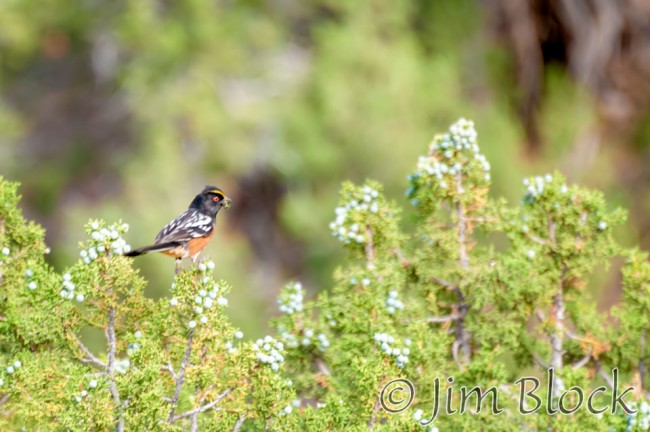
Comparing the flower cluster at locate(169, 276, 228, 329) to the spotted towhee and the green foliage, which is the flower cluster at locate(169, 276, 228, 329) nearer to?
the green foliage

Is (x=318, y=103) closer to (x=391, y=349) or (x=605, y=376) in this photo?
(x=605, y=376)

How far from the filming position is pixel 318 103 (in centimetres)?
1856

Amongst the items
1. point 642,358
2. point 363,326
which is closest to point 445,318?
point 363,326

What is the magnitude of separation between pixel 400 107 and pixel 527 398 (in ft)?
42.8

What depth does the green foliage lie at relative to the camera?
398cm

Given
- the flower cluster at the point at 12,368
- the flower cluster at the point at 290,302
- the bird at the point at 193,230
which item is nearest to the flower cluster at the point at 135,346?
the flower cluster at the point at 12,368

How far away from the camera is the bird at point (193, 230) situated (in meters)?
4.79

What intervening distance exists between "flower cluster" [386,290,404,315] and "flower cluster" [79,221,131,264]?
1361mm

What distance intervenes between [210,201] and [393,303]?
0.98 meters

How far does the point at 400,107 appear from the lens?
1756cm

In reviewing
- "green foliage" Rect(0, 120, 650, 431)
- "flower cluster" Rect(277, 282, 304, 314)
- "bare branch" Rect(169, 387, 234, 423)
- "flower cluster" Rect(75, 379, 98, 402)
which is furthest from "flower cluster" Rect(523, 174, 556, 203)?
"flower cluster" Rect(75, 379, 98, 402)

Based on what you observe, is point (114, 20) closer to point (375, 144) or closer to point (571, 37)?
point (375, 144)

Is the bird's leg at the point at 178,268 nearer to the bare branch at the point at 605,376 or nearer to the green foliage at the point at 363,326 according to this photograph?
the green foliage at the point at 363,326

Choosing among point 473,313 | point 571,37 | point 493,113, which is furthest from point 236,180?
point 473,313
